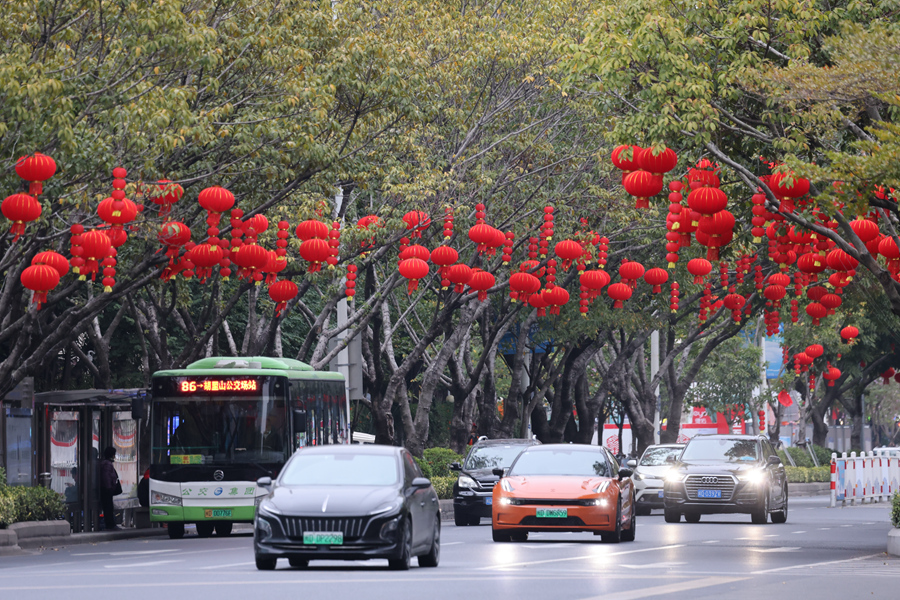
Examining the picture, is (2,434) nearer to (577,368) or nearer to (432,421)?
(577,368)

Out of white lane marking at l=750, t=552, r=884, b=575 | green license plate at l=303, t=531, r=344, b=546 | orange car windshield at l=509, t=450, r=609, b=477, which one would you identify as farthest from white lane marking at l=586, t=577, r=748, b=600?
orange car windshield at l=509, t=450, r=609, b=477

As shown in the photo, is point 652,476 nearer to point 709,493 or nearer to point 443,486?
point 443,486

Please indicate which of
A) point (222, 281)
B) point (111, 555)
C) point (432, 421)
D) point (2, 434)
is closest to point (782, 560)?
point (111, 555)

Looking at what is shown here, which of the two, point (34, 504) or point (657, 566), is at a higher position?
point (34, 504)

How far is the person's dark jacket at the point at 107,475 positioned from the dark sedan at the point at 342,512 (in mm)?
11585

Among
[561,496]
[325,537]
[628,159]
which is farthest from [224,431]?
[325,537]

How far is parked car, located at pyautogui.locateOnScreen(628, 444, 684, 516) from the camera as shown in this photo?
114ft

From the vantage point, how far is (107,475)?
27.7 m

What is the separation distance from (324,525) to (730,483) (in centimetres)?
1474

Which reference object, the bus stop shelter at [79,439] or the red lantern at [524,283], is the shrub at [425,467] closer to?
the bus stop shelter at [79,439]

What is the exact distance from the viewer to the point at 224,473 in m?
25.2

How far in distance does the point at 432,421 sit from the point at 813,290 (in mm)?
33010

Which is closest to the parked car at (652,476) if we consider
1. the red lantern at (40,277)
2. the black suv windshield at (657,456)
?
the black suv windshield at (657,456)

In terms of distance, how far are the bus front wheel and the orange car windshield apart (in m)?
7.70
